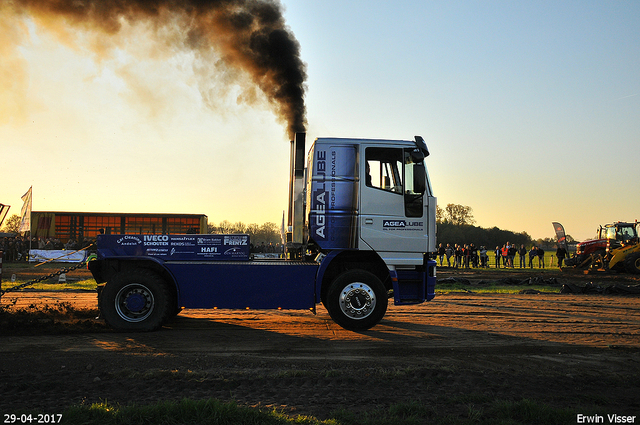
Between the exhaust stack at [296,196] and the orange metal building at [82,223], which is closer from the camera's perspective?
the exhaust stack at [296,196]

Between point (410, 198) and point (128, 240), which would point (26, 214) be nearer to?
point (128, 240)

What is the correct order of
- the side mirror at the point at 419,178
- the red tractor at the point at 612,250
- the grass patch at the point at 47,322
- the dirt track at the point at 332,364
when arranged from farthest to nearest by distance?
1. the red tractor at the point at 612,250
2. the side mirror at the point at 419,178
3. the grass patch at the point at 47,322
4. the dirt track at the point at 332,364

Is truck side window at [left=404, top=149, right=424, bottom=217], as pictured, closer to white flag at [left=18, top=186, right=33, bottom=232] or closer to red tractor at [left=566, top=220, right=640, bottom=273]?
red tractor at [left=566, top=220, right=640, bottom=273]

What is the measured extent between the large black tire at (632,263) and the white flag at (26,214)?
3325 cm

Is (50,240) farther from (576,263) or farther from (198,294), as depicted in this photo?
(576,263)

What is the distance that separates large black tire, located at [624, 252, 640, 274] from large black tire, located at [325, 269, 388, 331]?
23.2 metres

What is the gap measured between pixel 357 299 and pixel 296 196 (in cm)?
239

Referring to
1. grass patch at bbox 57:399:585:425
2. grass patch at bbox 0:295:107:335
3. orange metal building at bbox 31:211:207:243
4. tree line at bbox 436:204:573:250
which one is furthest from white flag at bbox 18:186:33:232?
tree line at bbox 436:204:573:250

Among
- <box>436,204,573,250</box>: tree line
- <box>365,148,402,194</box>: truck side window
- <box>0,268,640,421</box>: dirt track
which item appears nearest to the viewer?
<box>0,268,640,421</box>: dirt track

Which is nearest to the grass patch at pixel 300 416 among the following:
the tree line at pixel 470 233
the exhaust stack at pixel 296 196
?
the exhaust stack at pixel 296 196

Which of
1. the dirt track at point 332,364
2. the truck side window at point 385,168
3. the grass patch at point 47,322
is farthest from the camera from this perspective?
the truck side window at point 385,168

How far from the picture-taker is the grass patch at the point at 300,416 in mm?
4051

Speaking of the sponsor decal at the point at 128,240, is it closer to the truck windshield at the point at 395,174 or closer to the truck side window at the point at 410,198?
the truck windshield at the point at 395,174

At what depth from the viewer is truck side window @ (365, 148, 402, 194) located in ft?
27.9
